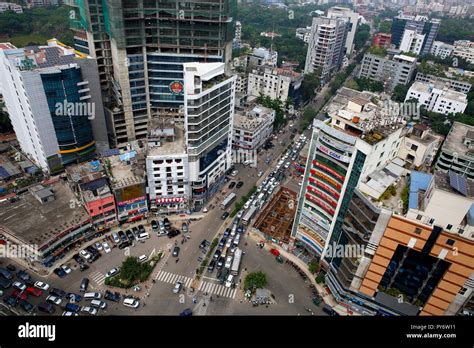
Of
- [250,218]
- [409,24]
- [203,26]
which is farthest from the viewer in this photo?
[409,24]

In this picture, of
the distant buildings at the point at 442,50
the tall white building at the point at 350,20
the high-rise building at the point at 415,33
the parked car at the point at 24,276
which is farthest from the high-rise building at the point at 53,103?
the distant buildings at the point at 442,50

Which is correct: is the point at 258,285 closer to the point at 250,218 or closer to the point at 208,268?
the point at 208,268

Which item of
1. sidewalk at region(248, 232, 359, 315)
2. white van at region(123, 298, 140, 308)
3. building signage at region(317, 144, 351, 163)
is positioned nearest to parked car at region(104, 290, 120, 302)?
white van at region(123, 298, 140, 308)

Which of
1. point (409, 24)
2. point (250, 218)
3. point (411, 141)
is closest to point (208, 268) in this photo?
point (250, 218)

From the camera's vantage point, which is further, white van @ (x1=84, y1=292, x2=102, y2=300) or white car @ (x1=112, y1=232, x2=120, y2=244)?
white car @ (x1=112, y1=232, x2=120, y2=244)

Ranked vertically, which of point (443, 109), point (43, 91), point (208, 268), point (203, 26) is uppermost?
point (203, 26)

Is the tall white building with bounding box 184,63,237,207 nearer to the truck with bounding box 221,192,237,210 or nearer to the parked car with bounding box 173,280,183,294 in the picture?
the truck with bounding box 221,192,237,210

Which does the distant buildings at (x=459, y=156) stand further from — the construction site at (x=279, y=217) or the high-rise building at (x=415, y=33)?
the high-rise building at (x=415, y=33)
